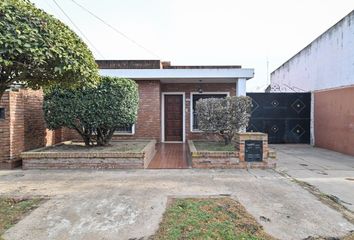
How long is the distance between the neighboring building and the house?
3432mm

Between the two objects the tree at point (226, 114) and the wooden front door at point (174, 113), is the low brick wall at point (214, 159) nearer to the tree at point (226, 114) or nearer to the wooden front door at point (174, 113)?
the tree at point (226, 114)

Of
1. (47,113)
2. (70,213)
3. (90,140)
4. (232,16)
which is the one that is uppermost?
(232,16)

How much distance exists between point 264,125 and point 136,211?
950 centimetres

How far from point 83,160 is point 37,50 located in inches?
165

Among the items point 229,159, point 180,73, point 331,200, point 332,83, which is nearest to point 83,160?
point 229,159

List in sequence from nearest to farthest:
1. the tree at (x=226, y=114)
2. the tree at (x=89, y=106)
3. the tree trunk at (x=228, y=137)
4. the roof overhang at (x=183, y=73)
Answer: the tree at (x=89, y=106) → the tree at (x=226, y=114) → the tree trunk at (x=228, y=137) → the roof overhang at (x=183, y=73)

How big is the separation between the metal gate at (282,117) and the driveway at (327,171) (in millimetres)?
2618

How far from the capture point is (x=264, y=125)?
1198 cm

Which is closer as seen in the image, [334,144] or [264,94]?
[334,144]

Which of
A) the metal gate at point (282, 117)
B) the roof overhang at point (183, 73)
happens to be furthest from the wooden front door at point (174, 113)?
the metal gate at point (282, 117)

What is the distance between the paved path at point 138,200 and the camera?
3.22 meters

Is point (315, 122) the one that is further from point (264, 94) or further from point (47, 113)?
point (47, 113)

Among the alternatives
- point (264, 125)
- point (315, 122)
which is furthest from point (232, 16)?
point (315, 122)

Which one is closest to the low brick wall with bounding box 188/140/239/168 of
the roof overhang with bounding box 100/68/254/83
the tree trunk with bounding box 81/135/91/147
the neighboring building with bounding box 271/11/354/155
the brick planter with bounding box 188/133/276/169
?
the brick planter with bounding box 188/133/276/169
